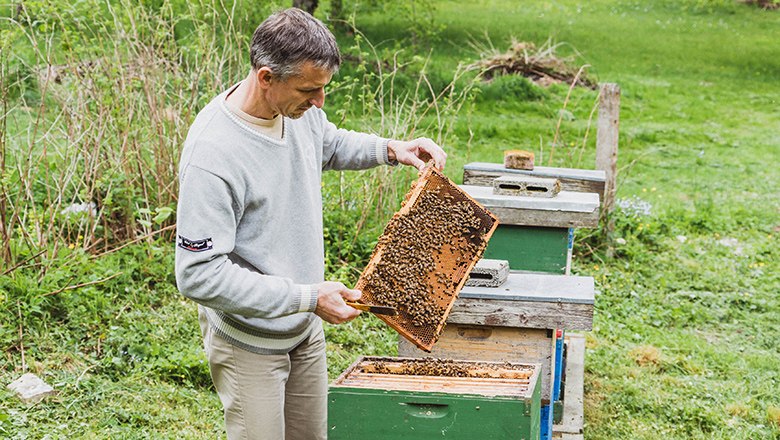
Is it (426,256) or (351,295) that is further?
(426,256)

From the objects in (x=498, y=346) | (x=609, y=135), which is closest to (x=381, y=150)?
(x=498, y=346)

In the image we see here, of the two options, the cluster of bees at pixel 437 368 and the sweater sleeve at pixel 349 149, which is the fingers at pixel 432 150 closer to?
the sweater sleeve at pixel 349 149

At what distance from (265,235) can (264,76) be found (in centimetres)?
46

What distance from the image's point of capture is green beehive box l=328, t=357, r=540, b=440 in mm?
3033

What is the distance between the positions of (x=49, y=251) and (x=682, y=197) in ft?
19.9

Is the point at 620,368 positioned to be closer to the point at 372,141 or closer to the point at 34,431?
the point at 372,141

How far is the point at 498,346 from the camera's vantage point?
401 cm

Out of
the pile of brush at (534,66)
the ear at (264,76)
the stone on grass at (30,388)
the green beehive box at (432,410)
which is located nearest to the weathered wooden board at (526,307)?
the green beehive box at (432,410)

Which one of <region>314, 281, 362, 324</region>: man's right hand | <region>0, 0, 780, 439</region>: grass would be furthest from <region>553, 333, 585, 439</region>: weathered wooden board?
<region>314, 281, 362, 324</region>: man's right hand

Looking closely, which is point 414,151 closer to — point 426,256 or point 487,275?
point 426,256

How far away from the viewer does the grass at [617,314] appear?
477 centimetres

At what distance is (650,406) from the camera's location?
5.11 meters

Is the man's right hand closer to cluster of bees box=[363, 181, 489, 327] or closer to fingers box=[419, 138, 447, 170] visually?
cluster of bees box=[363, 181, 489, 327]

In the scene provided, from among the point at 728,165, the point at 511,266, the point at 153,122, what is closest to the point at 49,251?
the point at 153,122
